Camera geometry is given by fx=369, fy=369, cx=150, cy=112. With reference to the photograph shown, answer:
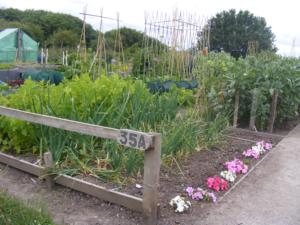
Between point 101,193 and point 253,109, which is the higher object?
point 253,109

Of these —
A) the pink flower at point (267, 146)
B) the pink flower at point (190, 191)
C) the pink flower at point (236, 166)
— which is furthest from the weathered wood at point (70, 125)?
the pink flower at point (267, 146)

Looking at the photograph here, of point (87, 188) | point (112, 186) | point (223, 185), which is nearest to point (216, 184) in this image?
point (223, 185)

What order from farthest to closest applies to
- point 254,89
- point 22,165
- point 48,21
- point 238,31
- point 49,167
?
point 48,21 < point 238,31 < point 254,89 < point 22,165 < point 49,167

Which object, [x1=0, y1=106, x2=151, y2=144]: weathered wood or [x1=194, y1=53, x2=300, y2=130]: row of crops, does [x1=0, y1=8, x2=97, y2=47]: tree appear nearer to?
[x1=194, y1=53, x2=300, y2=130]: row of crops

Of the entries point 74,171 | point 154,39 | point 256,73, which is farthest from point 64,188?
point 154,39

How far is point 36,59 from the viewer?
2472 centimetres

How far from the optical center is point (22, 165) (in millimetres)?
4039

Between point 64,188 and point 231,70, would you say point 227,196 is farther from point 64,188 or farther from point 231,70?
point 231,70

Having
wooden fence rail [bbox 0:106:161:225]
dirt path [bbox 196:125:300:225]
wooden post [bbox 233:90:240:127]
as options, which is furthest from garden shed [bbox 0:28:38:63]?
dirt path [bbox 196:125:300:225]

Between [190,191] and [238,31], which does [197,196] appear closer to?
[190,191]

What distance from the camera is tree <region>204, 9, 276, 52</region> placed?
36406 mm

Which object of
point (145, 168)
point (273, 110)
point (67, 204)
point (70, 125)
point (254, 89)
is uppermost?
point (254, 89)

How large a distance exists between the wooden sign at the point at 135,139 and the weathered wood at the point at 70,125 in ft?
0.09

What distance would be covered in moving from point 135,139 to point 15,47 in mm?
22874
